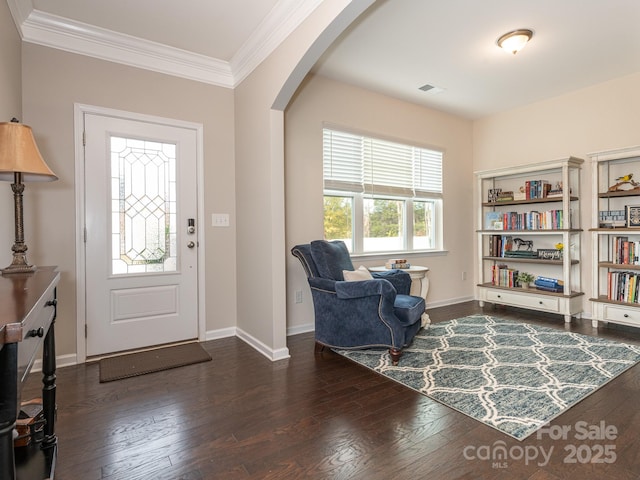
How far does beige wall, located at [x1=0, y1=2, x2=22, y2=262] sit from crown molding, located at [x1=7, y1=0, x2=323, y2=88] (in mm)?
182

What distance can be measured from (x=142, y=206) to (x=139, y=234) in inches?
9.7

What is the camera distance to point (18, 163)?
1.88 metres

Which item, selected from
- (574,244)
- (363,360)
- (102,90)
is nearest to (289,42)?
(102,90)

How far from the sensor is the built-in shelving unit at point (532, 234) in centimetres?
416

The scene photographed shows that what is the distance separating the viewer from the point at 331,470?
1.60m

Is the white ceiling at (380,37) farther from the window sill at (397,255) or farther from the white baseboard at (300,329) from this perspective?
the white baseboard at (300,329)

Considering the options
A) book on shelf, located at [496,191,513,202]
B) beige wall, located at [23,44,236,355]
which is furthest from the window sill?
beige wall, located at [23,44,236,355]

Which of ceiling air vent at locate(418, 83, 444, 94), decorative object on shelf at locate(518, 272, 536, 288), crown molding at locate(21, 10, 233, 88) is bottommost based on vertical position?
decorative object on shelf at locate(518, 272, 536, 288)

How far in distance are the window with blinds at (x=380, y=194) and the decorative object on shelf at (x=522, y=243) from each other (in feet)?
3.22

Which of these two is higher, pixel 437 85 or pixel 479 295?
pixel 437 85

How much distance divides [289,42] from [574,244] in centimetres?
396

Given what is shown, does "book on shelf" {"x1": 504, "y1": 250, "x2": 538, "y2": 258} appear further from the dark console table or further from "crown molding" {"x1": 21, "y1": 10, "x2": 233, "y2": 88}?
the dark console table

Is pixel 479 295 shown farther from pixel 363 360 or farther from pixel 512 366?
pixel 363 360

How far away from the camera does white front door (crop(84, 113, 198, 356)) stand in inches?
118
